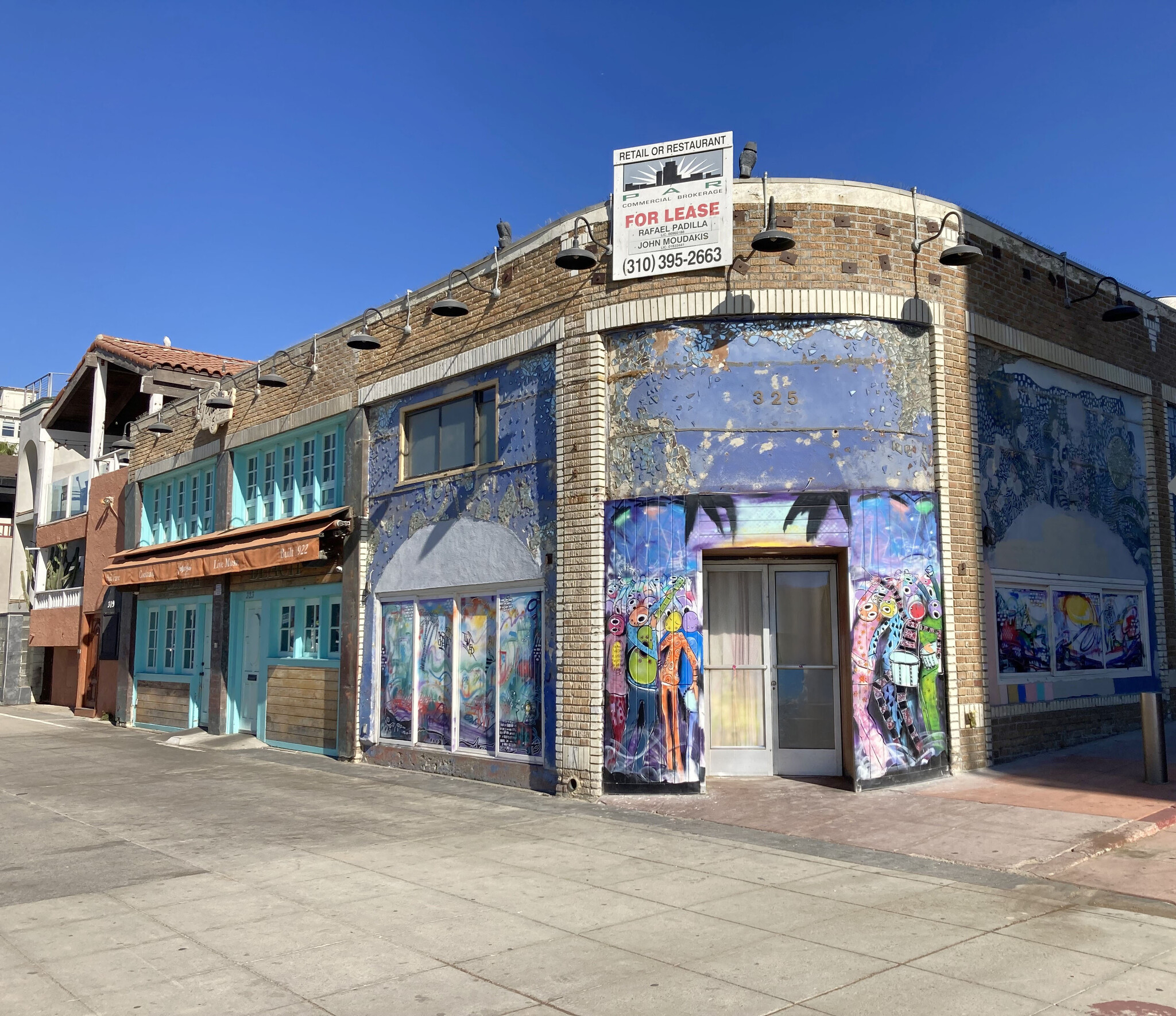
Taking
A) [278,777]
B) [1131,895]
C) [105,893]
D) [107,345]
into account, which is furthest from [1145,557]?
[107,345]

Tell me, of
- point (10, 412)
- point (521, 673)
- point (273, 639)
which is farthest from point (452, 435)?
point (10, 412)

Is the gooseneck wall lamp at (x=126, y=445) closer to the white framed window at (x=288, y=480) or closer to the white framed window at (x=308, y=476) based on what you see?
the white framed window at (x=288, y=480)

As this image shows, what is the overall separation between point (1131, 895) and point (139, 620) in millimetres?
19909

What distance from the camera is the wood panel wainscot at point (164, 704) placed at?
1964cm

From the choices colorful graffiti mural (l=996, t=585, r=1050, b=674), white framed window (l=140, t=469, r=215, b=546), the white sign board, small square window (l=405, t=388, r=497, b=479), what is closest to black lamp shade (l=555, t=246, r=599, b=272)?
the white sign board

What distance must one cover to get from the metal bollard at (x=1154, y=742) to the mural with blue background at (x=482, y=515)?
6081 millimetres

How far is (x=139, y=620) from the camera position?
2173cm

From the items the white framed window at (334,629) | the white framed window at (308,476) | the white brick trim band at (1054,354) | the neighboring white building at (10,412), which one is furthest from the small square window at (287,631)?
the neighboring white building at (10,412)

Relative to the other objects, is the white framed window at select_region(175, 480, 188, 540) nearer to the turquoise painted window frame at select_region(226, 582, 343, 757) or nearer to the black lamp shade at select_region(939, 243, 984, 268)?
the turquoise painted window frame at select_region(226, 582, 343, 757)

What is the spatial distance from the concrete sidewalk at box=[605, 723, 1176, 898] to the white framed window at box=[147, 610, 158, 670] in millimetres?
13798

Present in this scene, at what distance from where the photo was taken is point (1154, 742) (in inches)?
397

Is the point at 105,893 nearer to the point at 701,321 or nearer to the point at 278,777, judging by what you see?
the point at 278,777

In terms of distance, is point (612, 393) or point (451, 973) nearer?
point (451, 973)

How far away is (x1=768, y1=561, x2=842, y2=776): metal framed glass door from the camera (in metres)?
11.2
